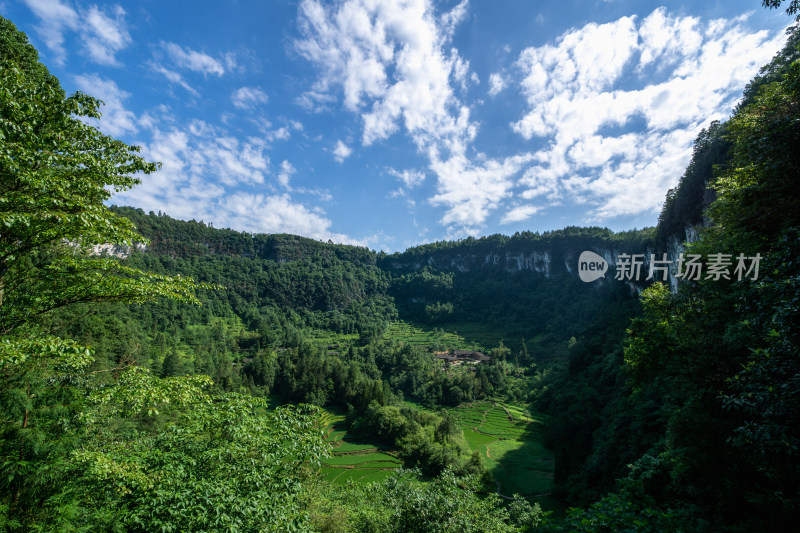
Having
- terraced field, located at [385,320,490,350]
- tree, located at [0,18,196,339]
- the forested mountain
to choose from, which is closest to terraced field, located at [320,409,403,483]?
the forested mountain

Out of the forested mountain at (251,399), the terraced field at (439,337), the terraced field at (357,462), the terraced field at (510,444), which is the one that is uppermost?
the forested mountain at (251,399)

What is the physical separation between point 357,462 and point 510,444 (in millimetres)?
26297

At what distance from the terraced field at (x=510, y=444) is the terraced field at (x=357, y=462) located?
1515cm

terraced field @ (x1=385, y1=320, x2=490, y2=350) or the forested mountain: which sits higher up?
the forested mountain

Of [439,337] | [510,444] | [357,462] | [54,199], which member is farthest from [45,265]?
[439,337]

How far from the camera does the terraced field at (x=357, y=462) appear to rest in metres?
43.2

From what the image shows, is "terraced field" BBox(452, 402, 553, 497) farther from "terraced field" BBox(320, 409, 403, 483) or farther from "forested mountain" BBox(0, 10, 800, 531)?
"forested mountain" BBox(0, 10, 800, 531)

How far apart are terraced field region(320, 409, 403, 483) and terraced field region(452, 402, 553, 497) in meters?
15.1

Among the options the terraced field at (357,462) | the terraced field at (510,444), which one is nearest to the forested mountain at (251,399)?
the terraced field at (510,444)

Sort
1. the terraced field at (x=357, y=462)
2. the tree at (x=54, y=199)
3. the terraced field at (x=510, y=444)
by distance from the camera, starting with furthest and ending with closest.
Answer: the terraced field at (x=357, y=462) → the terraced field at (x=510, y=444) → the tree at (x=54, y=199)

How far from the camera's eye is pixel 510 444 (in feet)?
174

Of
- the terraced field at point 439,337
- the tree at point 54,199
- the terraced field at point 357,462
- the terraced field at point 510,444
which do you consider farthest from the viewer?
the terraced field at point 439,337

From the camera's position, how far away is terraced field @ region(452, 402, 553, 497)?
1583 inches

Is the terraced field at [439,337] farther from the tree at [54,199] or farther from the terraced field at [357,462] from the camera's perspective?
the tree at [54,199]
